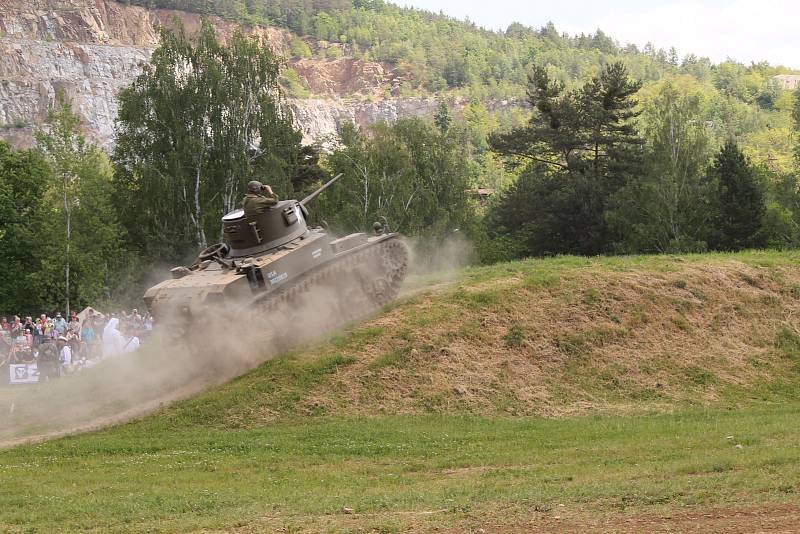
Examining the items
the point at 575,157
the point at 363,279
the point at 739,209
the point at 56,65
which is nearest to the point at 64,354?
the point at 363,279

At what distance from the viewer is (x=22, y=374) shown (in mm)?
32219

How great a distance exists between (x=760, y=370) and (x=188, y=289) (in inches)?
549

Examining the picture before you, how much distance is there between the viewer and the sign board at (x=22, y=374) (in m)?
32.1

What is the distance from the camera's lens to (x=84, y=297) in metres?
51.2

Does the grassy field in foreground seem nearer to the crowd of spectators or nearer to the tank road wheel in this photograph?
the tank road wheel

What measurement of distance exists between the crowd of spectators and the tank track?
23.4 ft

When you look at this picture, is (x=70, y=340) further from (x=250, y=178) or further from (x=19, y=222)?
(x=19, y=222)

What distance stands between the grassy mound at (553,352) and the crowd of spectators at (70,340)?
8.76 m

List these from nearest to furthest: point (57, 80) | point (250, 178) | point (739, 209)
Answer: point (739, 209)
point (250, 178)
point (57, 80)

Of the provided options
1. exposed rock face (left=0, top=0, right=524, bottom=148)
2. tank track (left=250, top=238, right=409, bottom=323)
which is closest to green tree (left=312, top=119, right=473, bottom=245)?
tank track (left=250, top=238, right=409, bottom=323)

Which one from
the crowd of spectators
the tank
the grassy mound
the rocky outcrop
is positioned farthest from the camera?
the rocky outcrop

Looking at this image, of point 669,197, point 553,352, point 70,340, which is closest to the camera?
point 553,352

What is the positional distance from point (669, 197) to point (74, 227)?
2929 centimetres

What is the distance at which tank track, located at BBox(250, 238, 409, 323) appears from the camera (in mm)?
25828
